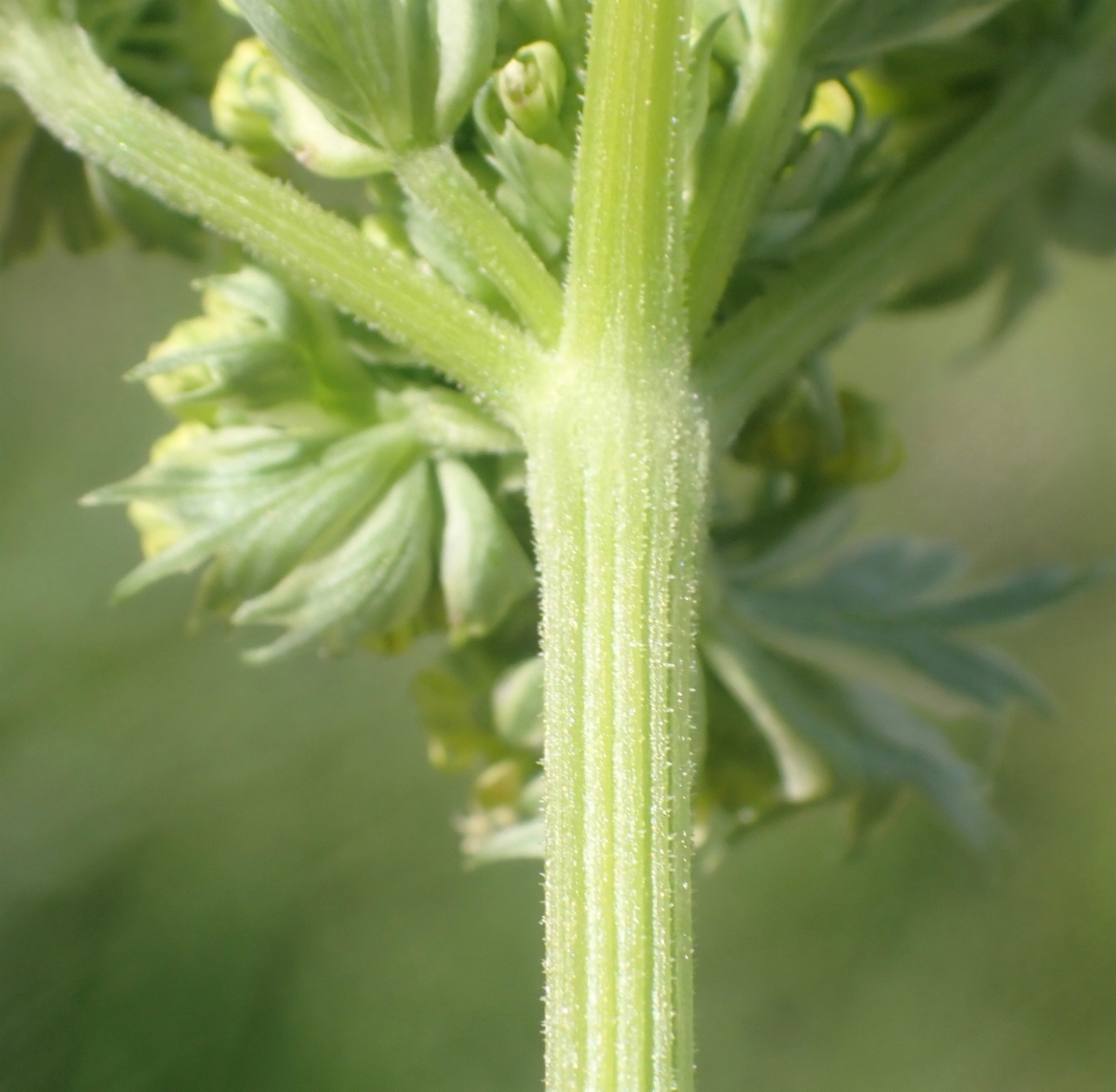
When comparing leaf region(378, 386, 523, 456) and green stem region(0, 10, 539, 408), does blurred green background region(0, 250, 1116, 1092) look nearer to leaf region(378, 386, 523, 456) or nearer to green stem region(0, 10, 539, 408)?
green stem region(0, 10, 539, 408)

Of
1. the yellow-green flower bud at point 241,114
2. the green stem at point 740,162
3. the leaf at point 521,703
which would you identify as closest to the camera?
the green stem at point 740,162

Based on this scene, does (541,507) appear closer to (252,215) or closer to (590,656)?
(590,656)

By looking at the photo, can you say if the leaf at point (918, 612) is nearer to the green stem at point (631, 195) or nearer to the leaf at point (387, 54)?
the green stem at point (631, 195)

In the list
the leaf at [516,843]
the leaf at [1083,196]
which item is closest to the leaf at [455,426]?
the leaf at [516,843]

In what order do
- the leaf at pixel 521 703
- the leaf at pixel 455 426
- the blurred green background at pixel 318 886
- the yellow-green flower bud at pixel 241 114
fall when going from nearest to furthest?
1. the leaf at pixel 455 426
2. the yellow-green flower bud at pixel 241 114
3. the leaf at pixel 521 703
4. the blurred green background at pixel 318 886

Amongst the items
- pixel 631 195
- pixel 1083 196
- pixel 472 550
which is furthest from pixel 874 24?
pixel 1083 196

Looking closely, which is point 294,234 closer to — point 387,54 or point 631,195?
point 387,54

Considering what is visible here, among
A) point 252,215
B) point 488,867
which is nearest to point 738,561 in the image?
point 252,215
